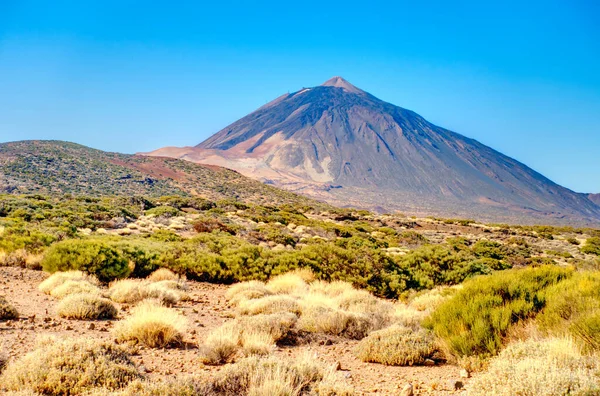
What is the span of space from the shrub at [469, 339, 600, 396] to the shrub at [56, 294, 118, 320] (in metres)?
6.03

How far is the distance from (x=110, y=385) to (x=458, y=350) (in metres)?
4.05

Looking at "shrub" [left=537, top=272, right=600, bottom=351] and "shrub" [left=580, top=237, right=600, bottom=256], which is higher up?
"shrub" [left=537, top=272, right=600, bottom=351]

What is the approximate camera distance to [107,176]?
203 feet

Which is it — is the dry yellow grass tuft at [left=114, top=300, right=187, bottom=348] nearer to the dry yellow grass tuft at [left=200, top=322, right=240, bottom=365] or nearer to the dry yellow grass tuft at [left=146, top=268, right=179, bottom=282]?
the dry yellow grass tuft at [left=200, top=322, right=240, bottom=365]

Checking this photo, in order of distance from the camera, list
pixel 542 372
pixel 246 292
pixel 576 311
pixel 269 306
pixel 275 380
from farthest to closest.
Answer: pixel 246 292 → pixel 269 306 → pixel 576 311 → pixel 275 380 → pixel 542 372

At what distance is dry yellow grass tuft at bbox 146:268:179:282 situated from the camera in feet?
38.5

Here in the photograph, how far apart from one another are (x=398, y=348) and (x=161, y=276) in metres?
7.87

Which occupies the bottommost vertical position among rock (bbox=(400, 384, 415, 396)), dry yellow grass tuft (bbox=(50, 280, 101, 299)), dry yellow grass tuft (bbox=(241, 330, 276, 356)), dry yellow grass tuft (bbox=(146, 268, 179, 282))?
dry yellow grass tuft (bbox=(146, 268, 179, 282))

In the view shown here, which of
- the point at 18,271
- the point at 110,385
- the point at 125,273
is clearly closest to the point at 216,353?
the point at 110,385

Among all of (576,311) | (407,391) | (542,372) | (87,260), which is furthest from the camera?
(87,260)

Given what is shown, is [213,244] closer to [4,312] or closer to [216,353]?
[4,312]

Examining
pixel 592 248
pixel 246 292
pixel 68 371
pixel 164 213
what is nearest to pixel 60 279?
pixel 246 292

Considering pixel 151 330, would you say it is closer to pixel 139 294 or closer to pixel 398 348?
pixel 139 294

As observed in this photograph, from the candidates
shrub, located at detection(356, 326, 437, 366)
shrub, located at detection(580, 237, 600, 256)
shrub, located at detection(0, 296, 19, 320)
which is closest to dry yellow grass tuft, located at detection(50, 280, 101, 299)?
shrub, located at detection(0, 296, 19, 320)
